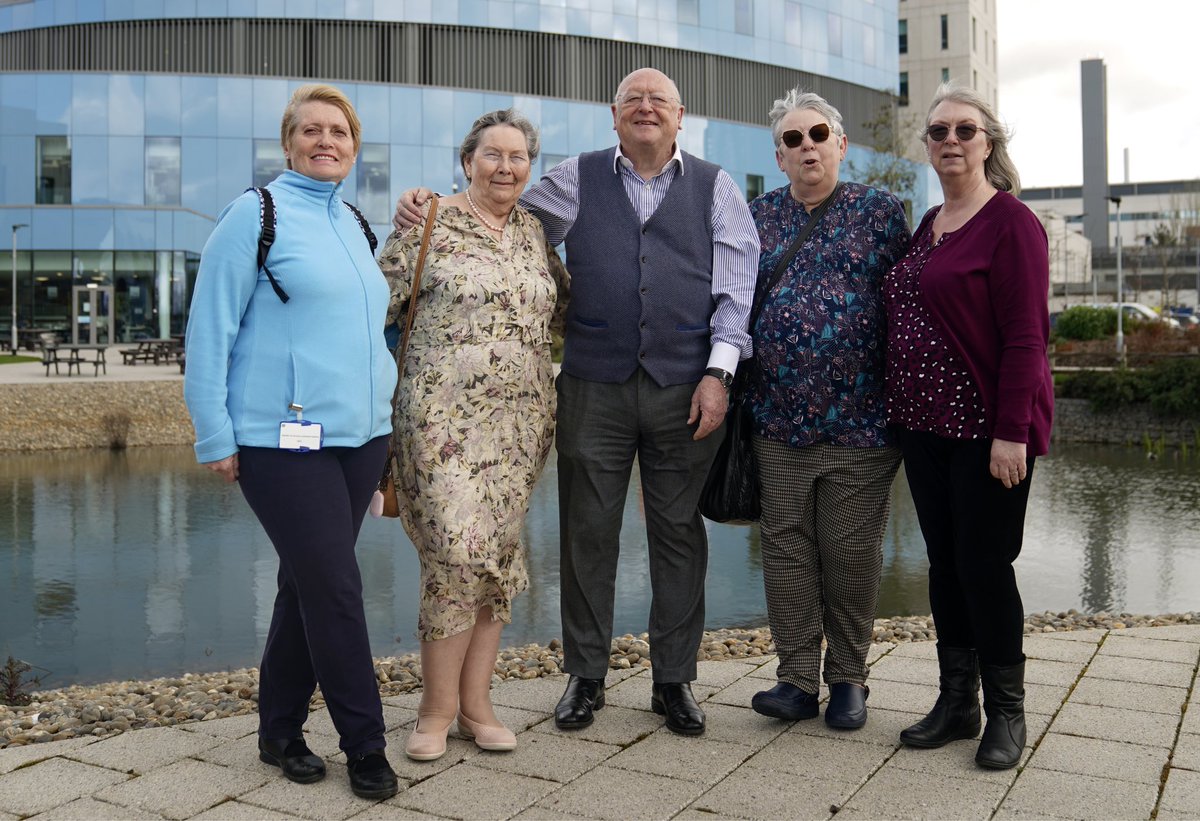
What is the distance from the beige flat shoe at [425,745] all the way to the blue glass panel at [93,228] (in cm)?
3939

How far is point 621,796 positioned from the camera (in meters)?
3.47

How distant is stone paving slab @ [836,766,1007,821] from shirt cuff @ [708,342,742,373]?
1.43 metres

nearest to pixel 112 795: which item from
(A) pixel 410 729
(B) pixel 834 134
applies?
(A) pixel 410 729

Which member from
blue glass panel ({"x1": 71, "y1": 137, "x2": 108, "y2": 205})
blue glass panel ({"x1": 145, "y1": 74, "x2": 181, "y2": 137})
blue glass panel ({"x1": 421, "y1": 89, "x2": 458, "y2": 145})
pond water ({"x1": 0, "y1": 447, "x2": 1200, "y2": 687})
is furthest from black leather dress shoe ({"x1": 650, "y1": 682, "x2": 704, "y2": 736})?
blue glass panel ({"x1": 71, "y1": 137, "x2": 108, "y2": 205})

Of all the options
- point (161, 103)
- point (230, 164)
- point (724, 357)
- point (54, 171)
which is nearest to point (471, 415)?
point (724, 357)

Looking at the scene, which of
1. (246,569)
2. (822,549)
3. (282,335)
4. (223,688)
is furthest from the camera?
(246,569)

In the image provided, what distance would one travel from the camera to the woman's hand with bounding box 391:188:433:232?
12.9ft

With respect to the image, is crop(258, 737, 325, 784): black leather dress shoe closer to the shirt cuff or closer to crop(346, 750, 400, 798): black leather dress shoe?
crop(346, 750, 400, 798): black leather dress shoe

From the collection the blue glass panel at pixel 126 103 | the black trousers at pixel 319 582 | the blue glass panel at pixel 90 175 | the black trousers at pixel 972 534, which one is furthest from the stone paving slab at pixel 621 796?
the blue glass panel at pixel 126 103

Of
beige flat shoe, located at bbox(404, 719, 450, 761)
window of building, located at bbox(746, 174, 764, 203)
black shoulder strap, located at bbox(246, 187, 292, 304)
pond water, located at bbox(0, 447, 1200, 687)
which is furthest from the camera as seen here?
window of building, located at bbox(746, 174, 764, 203)

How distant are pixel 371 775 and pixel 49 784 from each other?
3.37ft

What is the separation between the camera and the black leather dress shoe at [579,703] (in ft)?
13.6

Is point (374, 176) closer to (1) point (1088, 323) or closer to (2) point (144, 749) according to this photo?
(1) point (1088, 323)

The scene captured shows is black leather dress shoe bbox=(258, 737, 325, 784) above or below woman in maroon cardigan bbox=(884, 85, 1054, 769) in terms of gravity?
below
